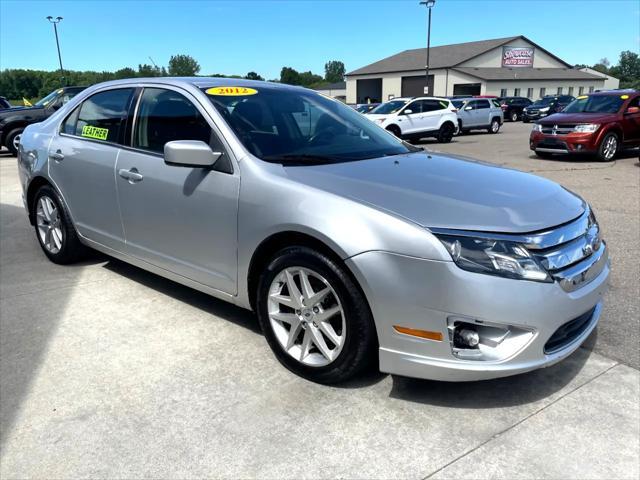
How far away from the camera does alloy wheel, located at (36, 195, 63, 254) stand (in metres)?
4.66

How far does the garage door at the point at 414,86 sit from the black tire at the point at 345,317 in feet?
189

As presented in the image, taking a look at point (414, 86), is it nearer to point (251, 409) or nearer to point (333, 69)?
point (251, 409)

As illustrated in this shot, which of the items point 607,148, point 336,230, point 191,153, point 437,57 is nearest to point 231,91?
point 191,153

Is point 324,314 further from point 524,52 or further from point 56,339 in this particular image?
point 524,52

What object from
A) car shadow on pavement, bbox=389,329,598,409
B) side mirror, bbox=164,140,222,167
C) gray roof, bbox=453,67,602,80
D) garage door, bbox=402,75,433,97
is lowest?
car shadow on pavement, bbox=389,329,598,409

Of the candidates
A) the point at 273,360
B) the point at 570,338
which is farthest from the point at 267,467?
the point at 570,338

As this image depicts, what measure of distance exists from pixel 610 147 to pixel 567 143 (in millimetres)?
1018

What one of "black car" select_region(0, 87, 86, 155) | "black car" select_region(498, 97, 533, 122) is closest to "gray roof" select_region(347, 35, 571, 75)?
"black car" select_region(498, 97, 533, 122)

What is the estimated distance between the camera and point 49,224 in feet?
15.7

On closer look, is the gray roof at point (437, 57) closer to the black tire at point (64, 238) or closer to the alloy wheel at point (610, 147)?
the alloy wheel at point (610, 147)

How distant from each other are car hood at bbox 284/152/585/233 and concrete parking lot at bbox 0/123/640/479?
93 centimetres

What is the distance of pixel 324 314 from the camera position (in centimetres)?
268

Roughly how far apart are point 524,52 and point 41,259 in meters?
68.1

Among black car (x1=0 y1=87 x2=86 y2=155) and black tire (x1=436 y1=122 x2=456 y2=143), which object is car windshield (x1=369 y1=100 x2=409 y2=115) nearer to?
black tire (x1=436 y1=122 x2=456 y2=143)
